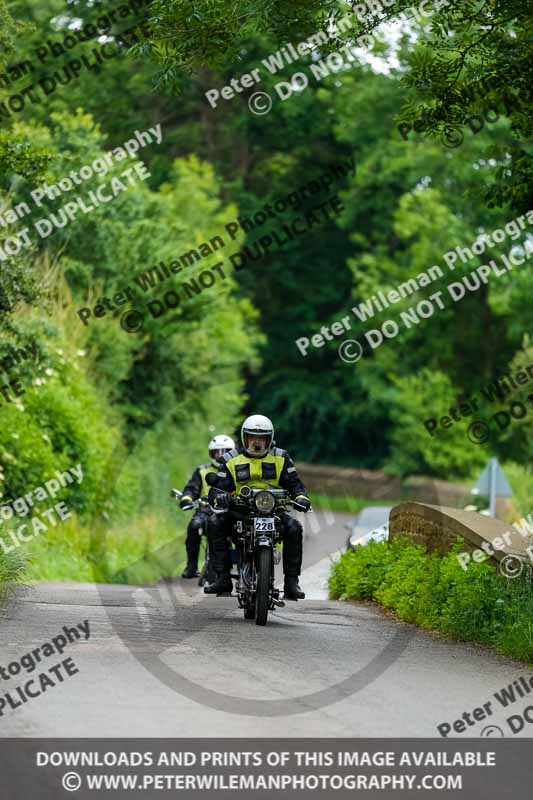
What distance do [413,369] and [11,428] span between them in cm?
3484

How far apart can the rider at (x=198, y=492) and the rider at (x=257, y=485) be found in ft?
10.9

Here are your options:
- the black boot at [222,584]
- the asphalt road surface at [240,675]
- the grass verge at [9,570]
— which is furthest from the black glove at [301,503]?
the grass verge at [9,570]

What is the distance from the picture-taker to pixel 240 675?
10180 millimetres

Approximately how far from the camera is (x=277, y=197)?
56906 mm

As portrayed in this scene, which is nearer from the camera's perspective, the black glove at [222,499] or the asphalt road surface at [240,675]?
the asphalt road surface at [240,675]

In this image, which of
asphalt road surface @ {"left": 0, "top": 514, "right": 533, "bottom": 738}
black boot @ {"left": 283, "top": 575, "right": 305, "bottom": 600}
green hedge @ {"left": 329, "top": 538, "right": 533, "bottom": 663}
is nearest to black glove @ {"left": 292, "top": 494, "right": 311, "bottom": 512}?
black boot @ {"left": 283, "top": 575, "right": 305, "bottom": 600}

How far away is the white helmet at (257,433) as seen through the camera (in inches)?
542

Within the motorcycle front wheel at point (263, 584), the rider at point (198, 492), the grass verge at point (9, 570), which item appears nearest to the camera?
the motorcycle front wheel at point (263, 584)

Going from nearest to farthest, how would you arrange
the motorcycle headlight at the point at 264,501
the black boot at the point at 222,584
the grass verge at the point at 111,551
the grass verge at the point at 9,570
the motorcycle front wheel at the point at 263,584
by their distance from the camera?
the motorcycle front wheel at the point at 263,584, the motorcycle headlight at the point at 264,501, the black boot at the point at 222,584, the grass verge at the point at 9,570, the grass verge at the point at 111,551

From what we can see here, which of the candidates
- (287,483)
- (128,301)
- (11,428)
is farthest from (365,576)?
(128,301)

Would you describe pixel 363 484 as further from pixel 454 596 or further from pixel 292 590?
pixel 292 590

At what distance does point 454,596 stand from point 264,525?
6.55 feet

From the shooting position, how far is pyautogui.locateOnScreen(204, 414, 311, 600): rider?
45.4ft

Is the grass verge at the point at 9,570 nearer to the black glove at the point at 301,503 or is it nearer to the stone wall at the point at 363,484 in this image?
the black glove at the point at 301,503
